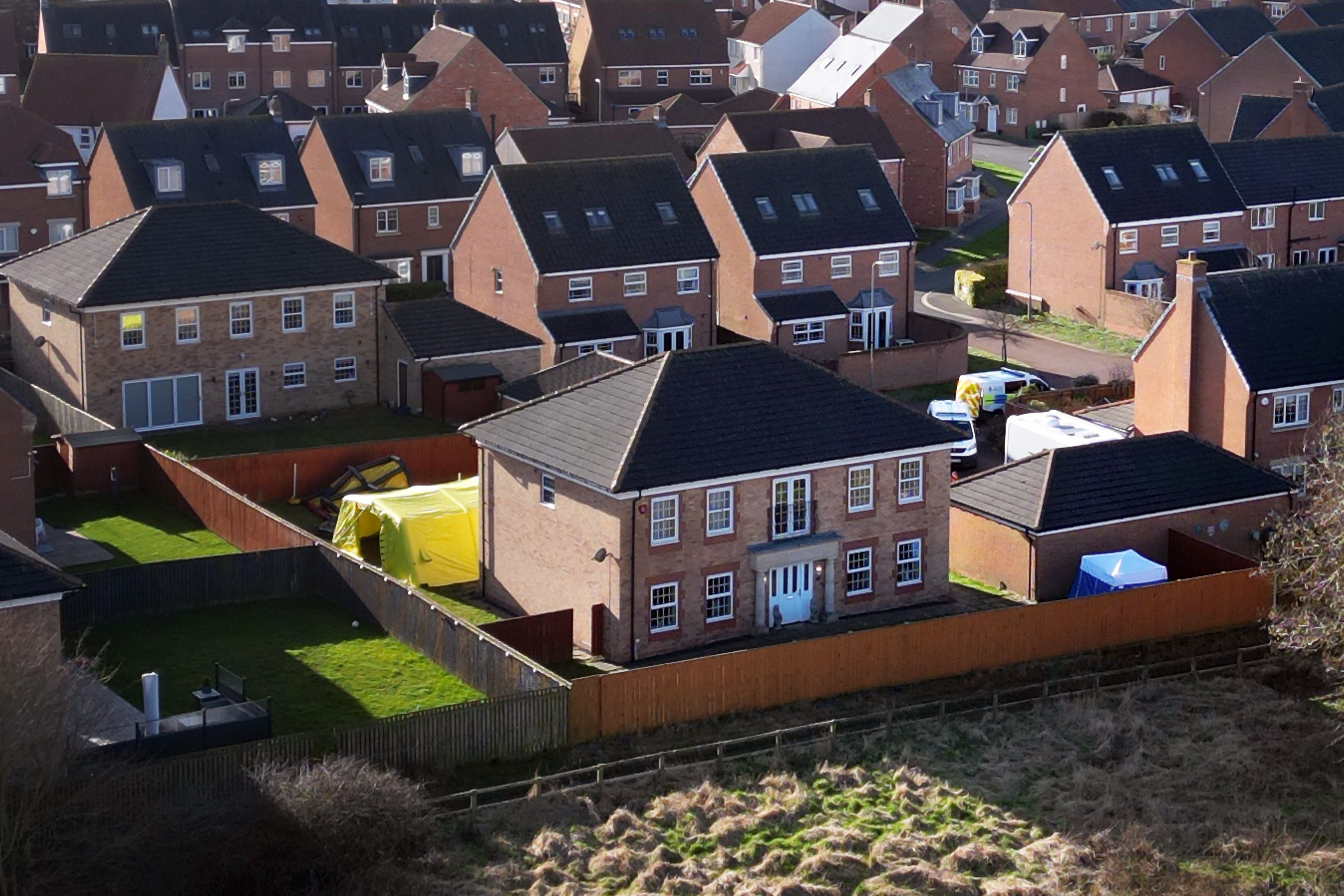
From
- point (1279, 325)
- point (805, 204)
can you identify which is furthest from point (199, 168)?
point (1279, 325)

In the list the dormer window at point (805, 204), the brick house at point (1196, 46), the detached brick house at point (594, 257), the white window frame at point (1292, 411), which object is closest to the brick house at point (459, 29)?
the brick house at point (1196, 46)

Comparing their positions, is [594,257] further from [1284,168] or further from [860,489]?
[1284,168]

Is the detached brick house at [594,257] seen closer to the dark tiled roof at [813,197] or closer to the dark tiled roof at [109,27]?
the dark tiled roof at [813,197]

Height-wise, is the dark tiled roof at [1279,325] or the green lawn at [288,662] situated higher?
the dark tiled roof at [1279,325]

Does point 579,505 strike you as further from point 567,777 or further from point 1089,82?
point 1089,82

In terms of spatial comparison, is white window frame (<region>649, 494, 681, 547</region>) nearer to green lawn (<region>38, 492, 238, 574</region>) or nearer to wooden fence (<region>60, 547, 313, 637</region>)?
wooden fence (<region>60, 547, 313, 637</region>)

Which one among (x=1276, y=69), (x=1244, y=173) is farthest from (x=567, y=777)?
(x=1276, y=69)
